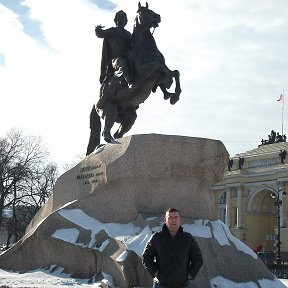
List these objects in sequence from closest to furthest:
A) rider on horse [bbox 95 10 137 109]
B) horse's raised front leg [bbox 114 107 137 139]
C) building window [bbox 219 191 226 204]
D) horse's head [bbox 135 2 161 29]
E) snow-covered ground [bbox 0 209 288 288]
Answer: snow-covered ground [bbox 0 209 288 288] < horse's head [bbox 135 2 161 29] < rider on horse [bbox 95 10 137 109] < horse's raised front leg [bbox 114 107 137 139] < building window [bbox 219 191 226 204]

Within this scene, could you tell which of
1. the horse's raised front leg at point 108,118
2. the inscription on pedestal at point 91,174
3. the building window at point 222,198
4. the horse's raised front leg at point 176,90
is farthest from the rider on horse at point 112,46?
the building window at point 222,198

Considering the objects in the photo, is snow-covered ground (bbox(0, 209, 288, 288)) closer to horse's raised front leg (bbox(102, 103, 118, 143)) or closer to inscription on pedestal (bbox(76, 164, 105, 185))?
inscription on pedestal (bbox(76, 164, 105, 185))

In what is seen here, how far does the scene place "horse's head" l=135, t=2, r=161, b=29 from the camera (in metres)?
10.6

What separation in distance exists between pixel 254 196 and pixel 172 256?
57.2m

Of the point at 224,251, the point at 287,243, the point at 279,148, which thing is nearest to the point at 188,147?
the point at 224,251

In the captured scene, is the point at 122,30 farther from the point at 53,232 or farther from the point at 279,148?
the point at 279,148

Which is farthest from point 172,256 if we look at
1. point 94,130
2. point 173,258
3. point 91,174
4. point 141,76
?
point 94,130

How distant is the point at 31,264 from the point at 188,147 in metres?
3.31

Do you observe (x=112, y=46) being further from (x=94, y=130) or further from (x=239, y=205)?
(x=239, y=205)

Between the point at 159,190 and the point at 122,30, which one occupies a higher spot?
the point at 122,30

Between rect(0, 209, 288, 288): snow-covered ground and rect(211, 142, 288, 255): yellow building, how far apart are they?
49562mm

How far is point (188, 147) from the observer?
28.9ft

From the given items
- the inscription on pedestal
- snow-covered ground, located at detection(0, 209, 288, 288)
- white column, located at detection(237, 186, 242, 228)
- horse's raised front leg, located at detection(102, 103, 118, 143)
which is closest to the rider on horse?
horse's raised front leg, located at detection(102, 103, 118, 143)

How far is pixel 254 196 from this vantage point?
6041 cm
